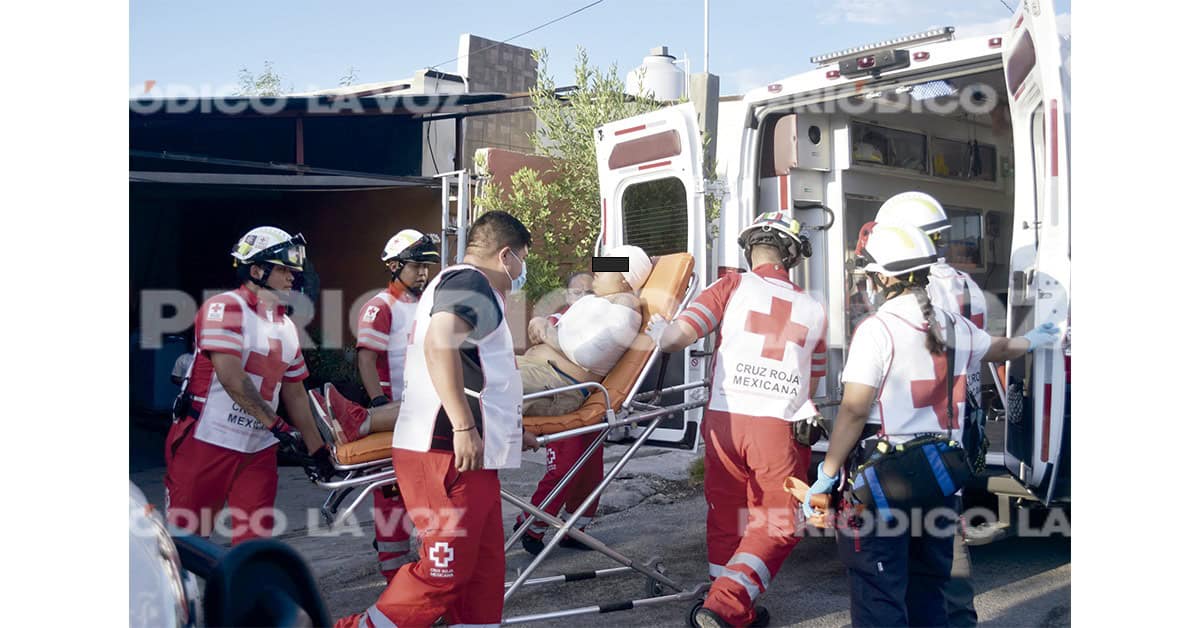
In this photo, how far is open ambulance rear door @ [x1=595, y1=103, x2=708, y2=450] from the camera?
192 inches

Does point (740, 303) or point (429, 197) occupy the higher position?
point (429, 197)

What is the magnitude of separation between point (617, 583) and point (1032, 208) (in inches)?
96.3

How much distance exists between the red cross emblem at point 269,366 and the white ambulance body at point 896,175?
196 centimetres

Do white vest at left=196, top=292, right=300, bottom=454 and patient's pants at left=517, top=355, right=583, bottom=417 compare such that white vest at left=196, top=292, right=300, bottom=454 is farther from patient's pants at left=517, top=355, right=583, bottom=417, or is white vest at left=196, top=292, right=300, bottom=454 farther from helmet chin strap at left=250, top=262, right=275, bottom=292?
patient's pants at left=517, top=355, right=583, bottom=417

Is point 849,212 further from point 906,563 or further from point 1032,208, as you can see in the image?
point 906,563

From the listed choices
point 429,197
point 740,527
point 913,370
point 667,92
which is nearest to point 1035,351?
point 913,370

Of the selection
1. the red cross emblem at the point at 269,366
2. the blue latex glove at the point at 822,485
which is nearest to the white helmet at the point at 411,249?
the red cross emblem at the point at 269,366

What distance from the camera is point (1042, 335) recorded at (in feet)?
11.4

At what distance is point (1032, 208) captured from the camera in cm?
426

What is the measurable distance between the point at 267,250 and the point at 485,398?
3.79 ft

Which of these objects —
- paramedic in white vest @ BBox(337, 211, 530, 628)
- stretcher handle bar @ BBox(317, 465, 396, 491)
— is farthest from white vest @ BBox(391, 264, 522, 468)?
stretcher handle bar @ BBox(317, 465, 396, 491)

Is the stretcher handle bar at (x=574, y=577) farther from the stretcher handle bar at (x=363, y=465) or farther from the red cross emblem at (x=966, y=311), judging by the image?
the red cross emblem at (x=966, y=311)

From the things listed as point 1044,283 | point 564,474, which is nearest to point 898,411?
point 1044,283

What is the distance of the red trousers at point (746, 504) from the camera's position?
11.7 ft
